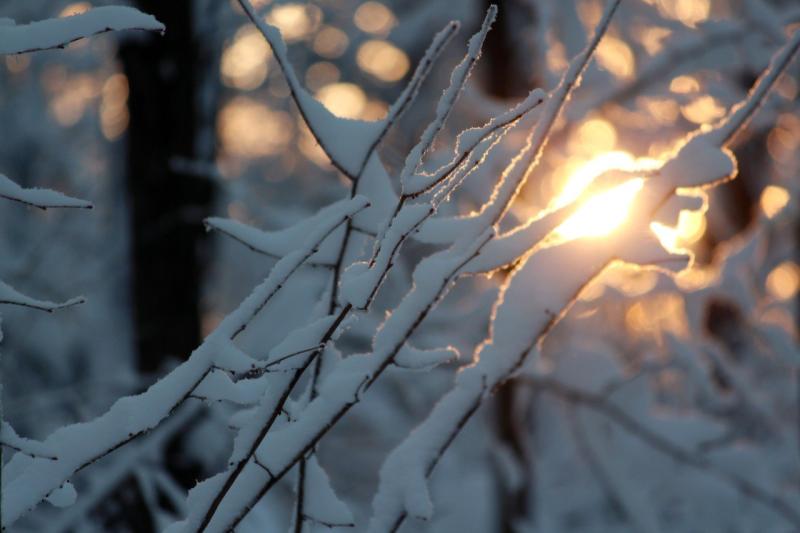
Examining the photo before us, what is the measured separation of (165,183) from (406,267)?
1.48 m

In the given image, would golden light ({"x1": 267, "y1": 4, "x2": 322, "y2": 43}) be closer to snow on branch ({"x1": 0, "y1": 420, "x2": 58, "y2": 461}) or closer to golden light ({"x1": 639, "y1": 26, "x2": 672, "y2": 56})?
golden light ({"x1": 639, "y1": 26, "x2": 672, "y2": 56})

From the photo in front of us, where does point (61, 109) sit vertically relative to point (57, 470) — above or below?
above

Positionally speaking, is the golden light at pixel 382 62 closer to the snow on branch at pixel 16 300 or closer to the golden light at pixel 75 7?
the golden light at pixel 75 7

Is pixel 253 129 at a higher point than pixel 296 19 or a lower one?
higher

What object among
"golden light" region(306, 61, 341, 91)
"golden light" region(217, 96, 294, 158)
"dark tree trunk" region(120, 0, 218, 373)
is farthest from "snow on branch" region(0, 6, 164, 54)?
"golden light" region(217, 96, 294, 158)

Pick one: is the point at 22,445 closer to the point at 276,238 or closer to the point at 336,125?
the point at 276,238

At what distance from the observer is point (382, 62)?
19.4 feet

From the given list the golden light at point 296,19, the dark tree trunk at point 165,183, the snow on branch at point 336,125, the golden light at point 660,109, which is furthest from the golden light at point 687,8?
the snow on branch at point 336,125

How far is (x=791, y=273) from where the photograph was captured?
7.06m

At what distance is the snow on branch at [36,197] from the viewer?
0.74 m

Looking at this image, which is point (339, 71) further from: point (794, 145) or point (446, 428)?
point (446, 428)

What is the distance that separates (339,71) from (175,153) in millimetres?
3198

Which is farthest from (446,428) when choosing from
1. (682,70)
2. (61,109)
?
(61,109)

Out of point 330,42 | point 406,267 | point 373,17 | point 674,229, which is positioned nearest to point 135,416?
point 674,229
